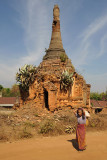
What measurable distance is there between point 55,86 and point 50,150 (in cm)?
510

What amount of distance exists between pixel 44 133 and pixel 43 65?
6.15 metres

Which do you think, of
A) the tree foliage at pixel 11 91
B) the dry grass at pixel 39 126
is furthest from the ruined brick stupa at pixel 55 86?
the tree foliage at pixel 11 91

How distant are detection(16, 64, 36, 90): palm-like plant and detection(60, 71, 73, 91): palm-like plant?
216 cm

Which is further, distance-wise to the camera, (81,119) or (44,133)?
(44,133)

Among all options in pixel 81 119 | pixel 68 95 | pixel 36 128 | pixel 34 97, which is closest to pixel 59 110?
pixel 68 95

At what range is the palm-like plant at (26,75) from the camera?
1005 centimetres

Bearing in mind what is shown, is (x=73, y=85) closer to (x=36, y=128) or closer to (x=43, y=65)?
(x=43, y=65)

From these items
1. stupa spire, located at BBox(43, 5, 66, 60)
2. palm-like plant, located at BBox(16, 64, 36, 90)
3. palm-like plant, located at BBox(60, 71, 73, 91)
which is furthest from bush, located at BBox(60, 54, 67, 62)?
palm-like plant, located at BBox(16, 64, 36, 90)

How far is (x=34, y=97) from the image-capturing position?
10.1 m

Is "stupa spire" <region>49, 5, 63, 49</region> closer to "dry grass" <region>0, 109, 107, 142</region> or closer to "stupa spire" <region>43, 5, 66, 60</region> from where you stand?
"stupa spire" <region>43, 5, 66, 60</region>

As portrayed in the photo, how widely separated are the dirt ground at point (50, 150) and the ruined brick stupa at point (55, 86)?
381 centimetres

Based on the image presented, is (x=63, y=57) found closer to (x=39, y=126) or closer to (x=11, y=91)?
(x=39, y=126)

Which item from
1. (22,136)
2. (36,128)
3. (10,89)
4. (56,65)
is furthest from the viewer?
(10,89)

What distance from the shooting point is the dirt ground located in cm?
442
